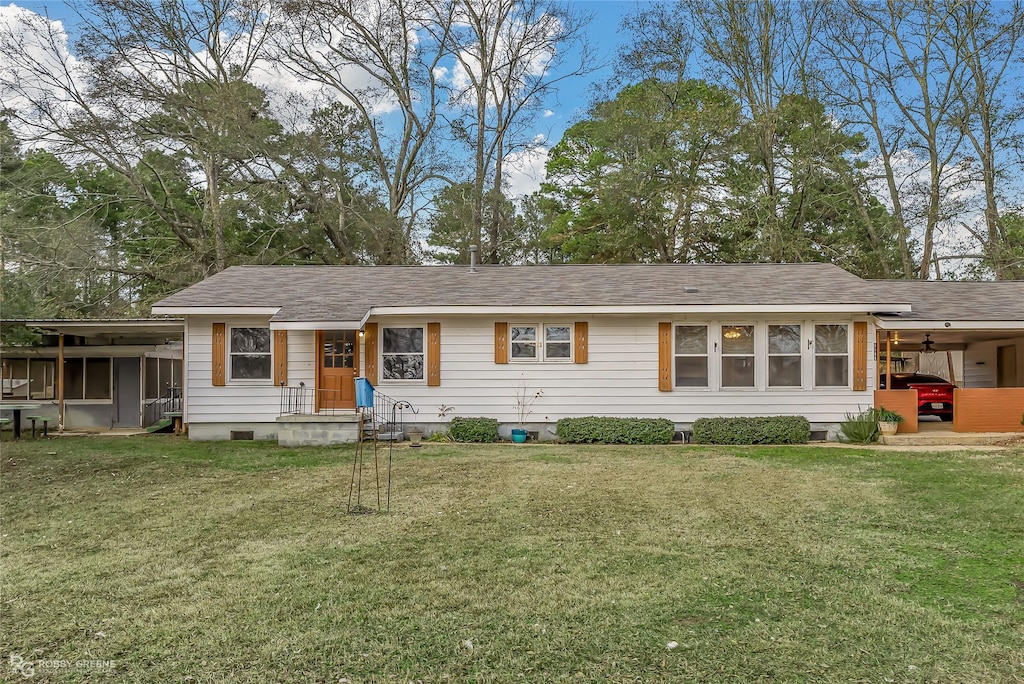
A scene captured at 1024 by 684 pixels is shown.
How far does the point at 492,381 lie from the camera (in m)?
12.6

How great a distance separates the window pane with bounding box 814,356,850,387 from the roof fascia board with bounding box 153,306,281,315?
36.4 ft

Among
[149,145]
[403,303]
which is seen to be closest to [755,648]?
[403,303]

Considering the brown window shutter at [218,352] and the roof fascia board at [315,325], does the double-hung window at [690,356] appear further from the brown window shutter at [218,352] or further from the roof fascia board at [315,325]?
the brown window shutter at [218,352]

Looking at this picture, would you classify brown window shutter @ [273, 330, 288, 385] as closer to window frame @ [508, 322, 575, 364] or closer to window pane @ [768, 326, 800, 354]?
window frame @ [508, 322, 575, 364]

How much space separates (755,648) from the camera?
11.2 ft

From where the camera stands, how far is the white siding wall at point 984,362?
14.8 metres

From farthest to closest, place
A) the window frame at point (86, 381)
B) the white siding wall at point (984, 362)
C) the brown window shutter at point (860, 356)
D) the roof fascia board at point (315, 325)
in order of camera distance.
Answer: the window frame at point (86, 381) < the white siding wall at point (984, 362) < the brown window shutter at point (860, 356) < the roof fascia board at point (315, 325)

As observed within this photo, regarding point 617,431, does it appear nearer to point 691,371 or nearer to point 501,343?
point 691,371

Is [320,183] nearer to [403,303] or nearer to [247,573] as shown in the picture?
[403,303]

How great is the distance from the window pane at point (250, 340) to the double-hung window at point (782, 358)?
10.5 m

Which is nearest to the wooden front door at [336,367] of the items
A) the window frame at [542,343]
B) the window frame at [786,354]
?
the window frame at [542,343]

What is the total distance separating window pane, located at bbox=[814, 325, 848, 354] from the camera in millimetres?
12367

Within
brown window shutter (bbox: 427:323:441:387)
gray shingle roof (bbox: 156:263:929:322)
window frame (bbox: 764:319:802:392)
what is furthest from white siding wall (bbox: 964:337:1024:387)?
brown window shutter (bbox: 427:323:441:387)

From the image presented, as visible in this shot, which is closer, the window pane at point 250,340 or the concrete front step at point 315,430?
the concrete front step at point 315,430
